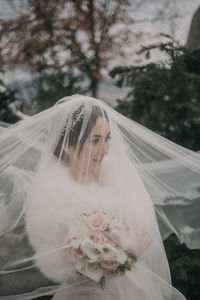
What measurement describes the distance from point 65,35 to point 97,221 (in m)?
4.27

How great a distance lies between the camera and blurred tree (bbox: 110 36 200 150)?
102 inches

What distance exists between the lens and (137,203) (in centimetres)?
160

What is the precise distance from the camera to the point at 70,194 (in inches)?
61.3

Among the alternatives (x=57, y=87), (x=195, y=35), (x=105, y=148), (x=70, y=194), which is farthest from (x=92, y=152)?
(x=57, y=87)

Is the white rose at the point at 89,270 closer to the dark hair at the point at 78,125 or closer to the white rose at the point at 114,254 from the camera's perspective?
the white rose at the point at 114,254

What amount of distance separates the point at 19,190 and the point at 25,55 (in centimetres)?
373

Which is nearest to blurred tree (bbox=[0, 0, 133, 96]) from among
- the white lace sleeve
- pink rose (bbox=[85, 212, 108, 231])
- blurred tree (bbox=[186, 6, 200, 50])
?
blurred tree (bbox=[186, 6, 200, 50])

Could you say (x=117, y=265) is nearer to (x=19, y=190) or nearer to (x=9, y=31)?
(x=19, y=190)

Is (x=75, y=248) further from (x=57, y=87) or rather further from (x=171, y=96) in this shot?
(x=57, y=87)

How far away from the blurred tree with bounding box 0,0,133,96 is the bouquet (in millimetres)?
4068

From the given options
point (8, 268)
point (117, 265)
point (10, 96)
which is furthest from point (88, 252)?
point (10, 96)

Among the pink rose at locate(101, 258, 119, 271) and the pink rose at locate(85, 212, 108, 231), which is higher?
the pink rose at locate(85, 212, 108, 231)

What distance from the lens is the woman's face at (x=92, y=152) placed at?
1636mm

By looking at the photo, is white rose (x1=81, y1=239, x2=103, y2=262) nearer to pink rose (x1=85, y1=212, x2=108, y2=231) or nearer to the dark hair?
pink rose (x1=85, y1=212, x2=108, y2=231)
